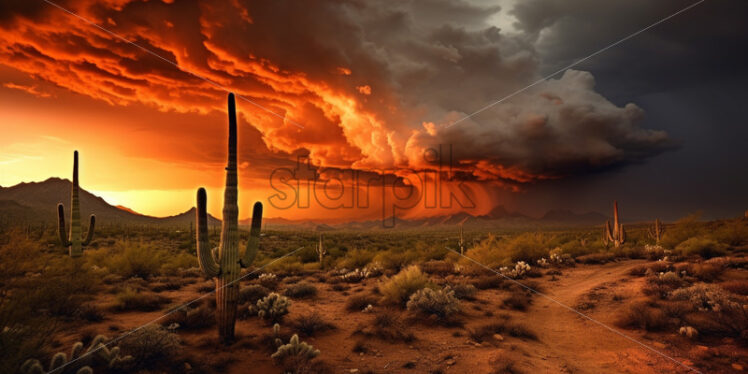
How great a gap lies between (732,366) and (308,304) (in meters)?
11.5

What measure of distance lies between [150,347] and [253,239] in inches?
128

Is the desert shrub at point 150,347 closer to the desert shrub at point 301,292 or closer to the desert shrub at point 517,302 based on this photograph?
the desert shrub at point 301,292

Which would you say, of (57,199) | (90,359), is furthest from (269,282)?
(57,199)

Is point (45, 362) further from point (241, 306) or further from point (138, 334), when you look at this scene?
point (241, 306)

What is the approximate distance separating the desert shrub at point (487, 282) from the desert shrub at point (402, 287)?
3.77 metres

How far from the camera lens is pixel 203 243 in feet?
26.5

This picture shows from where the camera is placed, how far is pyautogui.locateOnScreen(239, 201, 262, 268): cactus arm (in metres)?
8.92

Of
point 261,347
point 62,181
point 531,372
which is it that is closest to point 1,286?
point 261,347

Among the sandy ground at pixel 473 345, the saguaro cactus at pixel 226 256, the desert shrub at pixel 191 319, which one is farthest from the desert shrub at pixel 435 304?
the desert shrub at pixel 191 319

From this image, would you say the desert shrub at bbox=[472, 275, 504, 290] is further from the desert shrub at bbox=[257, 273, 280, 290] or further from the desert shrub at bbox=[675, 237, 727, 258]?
the desert shrub at bbox=[675, 237, 727, 258]

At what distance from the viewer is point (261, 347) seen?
8102 mm

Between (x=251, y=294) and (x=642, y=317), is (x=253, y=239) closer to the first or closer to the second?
(x=251, y=294)

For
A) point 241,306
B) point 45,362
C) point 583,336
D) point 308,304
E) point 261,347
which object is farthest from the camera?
point 308,304

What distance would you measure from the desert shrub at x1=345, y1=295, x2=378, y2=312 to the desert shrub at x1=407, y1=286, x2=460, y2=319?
1.94m
